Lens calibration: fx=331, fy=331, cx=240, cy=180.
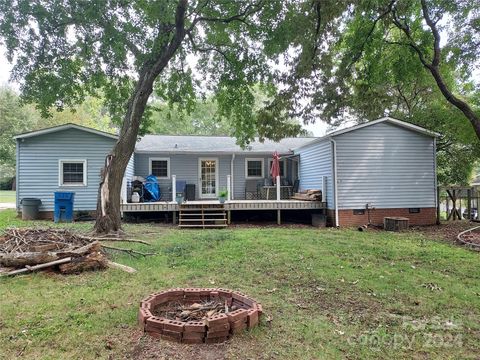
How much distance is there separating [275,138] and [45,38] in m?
7.55

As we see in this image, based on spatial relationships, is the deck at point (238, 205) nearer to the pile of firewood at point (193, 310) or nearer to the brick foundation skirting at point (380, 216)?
the brick foundation skirting at point (380, 216)

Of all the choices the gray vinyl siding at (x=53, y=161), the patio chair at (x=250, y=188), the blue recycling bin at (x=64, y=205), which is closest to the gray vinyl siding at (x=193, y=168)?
the patio chair at (x=250, y=188)

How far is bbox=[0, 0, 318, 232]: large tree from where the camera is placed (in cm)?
842

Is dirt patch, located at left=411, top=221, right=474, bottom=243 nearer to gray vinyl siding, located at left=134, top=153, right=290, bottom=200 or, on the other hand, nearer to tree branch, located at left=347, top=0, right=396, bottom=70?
tree branch, located at left=347, top=0, right=396, bottom=70

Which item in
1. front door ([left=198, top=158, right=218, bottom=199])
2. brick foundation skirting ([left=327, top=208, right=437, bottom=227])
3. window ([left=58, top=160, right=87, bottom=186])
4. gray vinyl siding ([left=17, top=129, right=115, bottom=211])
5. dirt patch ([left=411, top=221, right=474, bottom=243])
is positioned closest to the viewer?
dirt patch ([left=411, top=221, right=474, bottom=243])

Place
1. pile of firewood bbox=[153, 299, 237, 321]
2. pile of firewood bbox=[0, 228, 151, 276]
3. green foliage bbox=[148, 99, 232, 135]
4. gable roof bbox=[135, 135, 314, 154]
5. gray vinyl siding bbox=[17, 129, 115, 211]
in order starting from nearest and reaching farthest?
pile of firewood bbox=[153, 299, 237, 321], pile of firewood bbox=[0, 228, 151, 276], gray vinyl siding bbox=[17, 129, 115, 211], gable roof bbox=[135, 135, 314, 154], green foliage bbox=[148, 99, 232, 135]

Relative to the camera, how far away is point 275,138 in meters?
11.6

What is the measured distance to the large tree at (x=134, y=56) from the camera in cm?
842

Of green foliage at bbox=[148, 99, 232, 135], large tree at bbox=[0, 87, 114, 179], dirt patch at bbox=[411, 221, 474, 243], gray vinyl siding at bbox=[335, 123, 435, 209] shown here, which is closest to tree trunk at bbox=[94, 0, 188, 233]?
gray vinyl siding at bbox=[335, 123, 435, 209]

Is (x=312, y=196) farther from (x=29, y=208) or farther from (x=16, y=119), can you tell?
(x=16, y=119)

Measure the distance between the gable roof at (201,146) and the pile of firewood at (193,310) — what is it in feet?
33.2

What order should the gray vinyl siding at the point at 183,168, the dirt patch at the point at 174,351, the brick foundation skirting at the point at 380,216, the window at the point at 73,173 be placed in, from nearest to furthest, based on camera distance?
the dirt patch at the point at 174,351
the brick foundation skirting at the point at 380,216
the window at the point at 73,173
the gray vinyl siding at the point at 183,168

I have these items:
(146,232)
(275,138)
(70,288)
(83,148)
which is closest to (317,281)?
(70,288)

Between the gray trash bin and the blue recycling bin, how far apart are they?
0.80 meters
